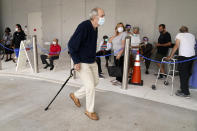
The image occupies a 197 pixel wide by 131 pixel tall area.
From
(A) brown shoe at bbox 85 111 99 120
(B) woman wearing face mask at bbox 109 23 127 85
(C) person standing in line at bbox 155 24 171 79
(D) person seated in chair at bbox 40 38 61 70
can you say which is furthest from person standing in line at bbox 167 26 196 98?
(D) person seated in chair at bbox 40 38 61 70

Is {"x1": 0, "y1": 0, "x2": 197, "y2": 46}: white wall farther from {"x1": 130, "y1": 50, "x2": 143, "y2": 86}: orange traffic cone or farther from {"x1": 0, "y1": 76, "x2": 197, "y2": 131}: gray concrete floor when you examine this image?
{"x1": 0, "y1": 76, "x2": 197, "y2": 131}: gray concrete floor

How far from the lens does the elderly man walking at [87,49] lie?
2.72m

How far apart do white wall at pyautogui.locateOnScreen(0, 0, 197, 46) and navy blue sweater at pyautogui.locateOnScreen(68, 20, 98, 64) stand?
15.3 feet

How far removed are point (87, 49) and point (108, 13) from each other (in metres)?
5.51

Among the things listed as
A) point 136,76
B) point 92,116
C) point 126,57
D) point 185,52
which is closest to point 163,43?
point 136,76

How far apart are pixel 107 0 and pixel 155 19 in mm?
2433

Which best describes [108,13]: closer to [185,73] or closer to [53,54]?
[53,54]

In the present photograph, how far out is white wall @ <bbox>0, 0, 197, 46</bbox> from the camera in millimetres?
6324

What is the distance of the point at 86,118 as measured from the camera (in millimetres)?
3053

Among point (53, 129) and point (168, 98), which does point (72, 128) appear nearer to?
point (53, 129)

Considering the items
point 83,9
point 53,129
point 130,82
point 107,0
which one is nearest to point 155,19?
point 107,0

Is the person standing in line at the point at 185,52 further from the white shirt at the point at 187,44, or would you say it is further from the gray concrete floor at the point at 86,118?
the gray concrete floor at the point at 86,118

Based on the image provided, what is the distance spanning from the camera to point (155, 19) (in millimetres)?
6785

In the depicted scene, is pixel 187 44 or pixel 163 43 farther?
pixel 163 43
